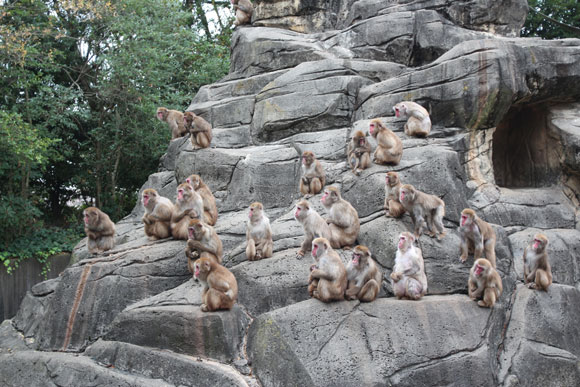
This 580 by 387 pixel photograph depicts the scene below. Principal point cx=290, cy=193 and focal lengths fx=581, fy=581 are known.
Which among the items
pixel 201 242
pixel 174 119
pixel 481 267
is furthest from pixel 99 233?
pixel 481 267

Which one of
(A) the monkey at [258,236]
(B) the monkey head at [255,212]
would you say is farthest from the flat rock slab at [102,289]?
(B) the monkey head at [255,212]

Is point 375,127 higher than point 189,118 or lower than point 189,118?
lower

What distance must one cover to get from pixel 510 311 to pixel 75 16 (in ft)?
54.9

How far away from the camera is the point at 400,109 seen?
1323 cm

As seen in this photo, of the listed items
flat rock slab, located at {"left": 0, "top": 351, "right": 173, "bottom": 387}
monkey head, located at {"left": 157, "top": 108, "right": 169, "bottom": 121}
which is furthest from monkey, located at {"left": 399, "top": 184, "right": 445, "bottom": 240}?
monkey head, located at {"left": 157, "top": 108, "right": 169, "bottom": 121}

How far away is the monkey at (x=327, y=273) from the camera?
912 centimetres

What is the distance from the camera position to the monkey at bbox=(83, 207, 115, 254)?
476 inches

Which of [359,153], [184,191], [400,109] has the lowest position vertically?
[184,191]

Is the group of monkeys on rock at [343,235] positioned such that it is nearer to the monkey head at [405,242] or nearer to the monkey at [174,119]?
the monkey head at [405,242]

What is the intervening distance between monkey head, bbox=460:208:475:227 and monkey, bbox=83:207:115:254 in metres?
7.10

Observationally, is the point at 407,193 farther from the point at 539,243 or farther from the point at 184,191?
the point at 184,191

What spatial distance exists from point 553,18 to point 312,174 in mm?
16287

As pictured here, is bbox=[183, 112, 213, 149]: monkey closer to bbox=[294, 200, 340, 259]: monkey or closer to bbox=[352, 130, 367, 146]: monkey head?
bbox=[352, 130, 367, 146]: monkey head

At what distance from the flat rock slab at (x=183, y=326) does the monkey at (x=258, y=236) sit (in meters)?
1.11
